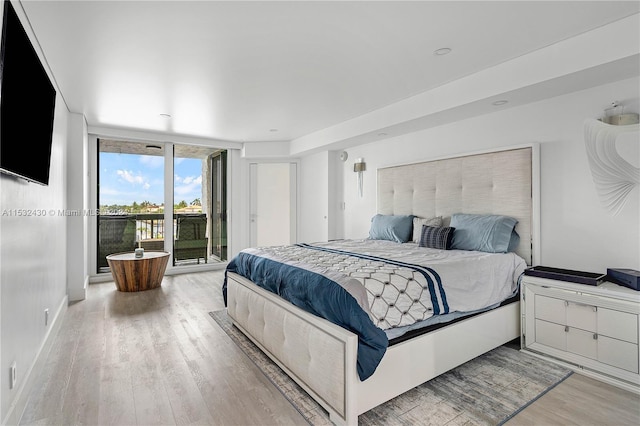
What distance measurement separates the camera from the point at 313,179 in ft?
20.6

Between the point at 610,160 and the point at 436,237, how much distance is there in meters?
1.59

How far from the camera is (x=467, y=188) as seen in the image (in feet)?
12.5

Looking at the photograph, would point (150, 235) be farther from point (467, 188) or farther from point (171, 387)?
point (467, 188)

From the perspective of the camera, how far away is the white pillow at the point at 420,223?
398 cm

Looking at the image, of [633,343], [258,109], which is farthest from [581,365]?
[258,109]

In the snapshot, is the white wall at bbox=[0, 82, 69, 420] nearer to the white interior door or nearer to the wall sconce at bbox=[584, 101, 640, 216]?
the white interior door

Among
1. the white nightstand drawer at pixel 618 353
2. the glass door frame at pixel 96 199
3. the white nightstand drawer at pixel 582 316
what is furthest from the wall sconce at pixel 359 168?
the white nightstand drawer at pixel 618 353

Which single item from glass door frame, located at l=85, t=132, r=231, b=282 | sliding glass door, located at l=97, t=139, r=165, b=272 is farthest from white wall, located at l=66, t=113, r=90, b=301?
sliding glass door, located at l=97, t=139, r=165, b=272

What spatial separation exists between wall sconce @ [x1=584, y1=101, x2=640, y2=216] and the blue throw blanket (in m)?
2.24

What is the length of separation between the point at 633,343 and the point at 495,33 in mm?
2349

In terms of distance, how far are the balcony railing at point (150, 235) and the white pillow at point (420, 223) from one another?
4.07 m

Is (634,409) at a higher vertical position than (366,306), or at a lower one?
lower

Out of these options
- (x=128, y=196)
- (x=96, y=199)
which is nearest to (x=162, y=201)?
(x=128, y=196)

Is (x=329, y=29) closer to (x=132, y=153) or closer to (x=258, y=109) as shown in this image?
(x=258, y=109)
